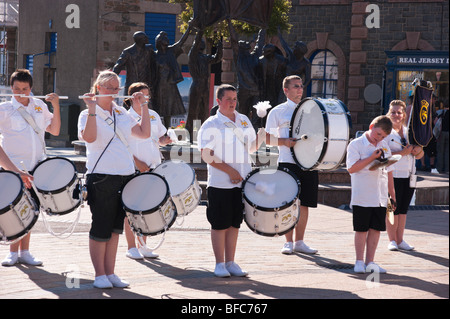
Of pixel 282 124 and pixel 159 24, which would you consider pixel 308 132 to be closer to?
pixel 282 124

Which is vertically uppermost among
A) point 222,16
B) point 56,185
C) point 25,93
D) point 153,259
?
point 222,16

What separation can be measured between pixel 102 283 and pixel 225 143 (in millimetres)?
1582

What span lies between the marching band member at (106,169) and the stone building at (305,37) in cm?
1907

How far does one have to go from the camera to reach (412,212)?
492 inches

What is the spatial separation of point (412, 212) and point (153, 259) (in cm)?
565

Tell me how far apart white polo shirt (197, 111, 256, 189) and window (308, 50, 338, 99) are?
66.0ft

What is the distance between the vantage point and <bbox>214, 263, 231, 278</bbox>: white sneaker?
7133 mm

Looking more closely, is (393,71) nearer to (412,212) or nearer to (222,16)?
(222,16)

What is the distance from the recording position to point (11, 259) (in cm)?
743

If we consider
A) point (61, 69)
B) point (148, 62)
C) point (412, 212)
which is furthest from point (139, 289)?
point (61, 69)

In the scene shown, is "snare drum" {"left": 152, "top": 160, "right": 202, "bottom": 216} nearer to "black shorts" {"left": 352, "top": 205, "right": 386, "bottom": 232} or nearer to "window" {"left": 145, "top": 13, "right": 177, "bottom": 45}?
"black shorts" {"left": 352, "top": 205, "right": 386, "bottom": 232}

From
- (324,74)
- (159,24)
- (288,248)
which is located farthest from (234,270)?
(159,24)

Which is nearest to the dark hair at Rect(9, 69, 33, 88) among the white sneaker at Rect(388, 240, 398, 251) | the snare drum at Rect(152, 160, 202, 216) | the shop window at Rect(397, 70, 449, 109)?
the snare drum at Rect(152, 160, 202, 216)

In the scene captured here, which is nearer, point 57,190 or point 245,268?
point 57,190
